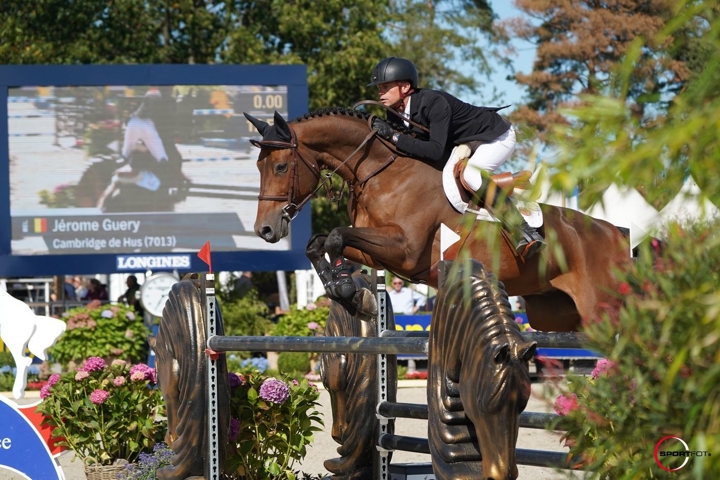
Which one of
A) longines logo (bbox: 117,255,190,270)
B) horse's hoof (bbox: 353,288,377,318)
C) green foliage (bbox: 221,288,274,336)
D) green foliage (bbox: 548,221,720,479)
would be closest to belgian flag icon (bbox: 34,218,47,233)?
longines logo (bbox: 117,255,190,270)

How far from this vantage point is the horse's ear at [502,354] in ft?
6.92

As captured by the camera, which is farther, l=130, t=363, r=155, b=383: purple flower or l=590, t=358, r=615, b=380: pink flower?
l=130, t=363, r=155, b=383: purple flower

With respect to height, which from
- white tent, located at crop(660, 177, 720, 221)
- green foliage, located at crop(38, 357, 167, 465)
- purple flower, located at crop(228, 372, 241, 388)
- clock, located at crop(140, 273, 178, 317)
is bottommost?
clock, located at crop(140, 273, 178, 317)

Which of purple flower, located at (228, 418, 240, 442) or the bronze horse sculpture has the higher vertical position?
the bronze horse sculpture

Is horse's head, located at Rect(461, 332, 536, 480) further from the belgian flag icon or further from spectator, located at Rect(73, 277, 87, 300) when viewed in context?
spectator, located at Rect(73, 277, 87, 300)

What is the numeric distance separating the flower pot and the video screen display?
7.88 metres

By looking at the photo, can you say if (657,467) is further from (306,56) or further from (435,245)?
(306,56)

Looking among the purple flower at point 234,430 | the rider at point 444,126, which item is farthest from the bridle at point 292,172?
the purple flower at point 234,430

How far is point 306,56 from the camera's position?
20.7 m

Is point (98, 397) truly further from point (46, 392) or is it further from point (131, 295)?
point (131, 295)

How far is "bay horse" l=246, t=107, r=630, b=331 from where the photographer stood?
455cm

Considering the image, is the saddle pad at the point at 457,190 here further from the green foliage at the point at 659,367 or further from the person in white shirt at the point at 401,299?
the person in white shirt at the point at 401,299

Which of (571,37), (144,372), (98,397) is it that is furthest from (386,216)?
(571,37)

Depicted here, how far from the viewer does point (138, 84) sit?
12633 millimetres
